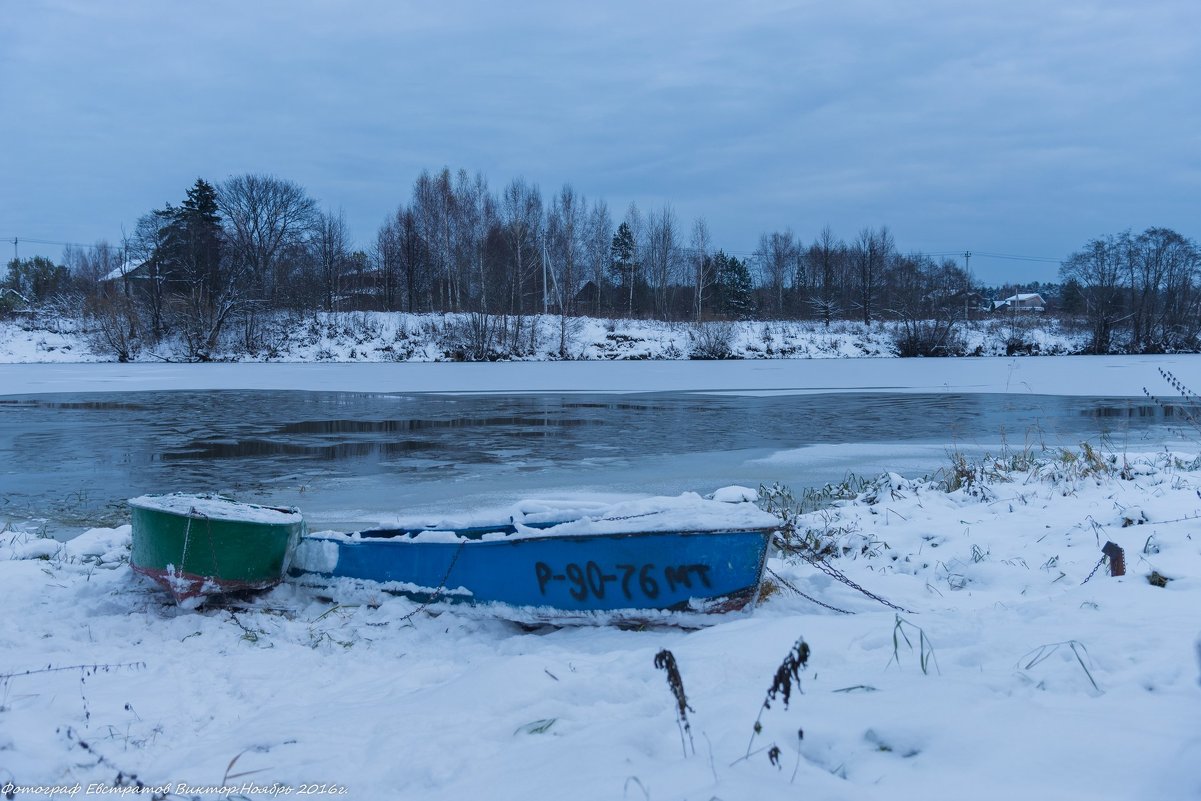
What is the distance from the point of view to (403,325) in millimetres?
40281

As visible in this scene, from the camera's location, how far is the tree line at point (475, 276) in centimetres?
3919

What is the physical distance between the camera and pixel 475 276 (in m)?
41.5

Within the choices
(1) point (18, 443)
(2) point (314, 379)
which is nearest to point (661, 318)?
(2) point (314, 379)

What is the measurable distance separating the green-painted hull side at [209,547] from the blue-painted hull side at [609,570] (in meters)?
1.07

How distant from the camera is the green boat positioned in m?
4.96

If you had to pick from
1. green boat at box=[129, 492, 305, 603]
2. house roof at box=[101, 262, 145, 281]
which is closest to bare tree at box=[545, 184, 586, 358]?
house roof at box=[101, 262, 145, 281]

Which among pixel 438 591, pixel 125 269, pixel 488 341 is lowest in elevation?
pixel 438 591

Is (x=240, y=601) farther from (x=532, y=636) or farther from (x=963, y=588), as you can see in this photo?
(x=963, y=588)

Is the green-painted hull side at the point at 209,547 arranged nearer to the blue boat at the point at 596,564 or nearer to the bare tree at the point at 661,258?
the blue boat at the point at 596,564

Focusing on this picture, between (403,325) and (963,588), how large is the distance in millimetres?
37509

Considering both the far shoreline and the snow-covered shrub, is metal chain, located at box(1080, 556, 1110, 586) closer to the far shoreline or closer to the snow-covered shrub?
the far shoreline

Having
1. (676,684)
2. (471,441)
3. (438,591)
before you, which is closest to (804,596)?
(438,591)

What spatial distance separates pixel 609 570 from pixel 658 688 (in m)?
1.20

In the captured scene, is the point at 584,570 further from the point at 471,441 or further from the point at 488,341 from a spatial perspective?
the point at 488,341
